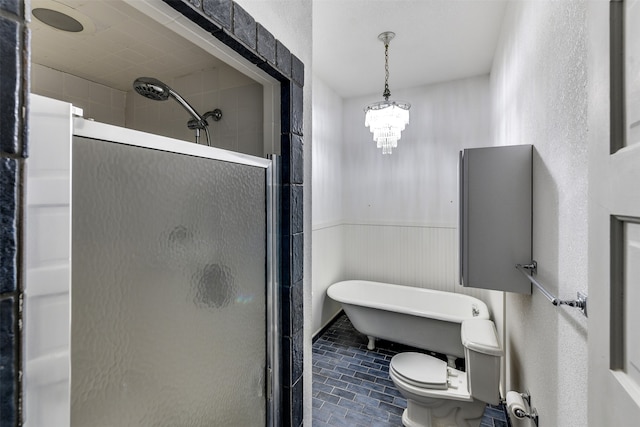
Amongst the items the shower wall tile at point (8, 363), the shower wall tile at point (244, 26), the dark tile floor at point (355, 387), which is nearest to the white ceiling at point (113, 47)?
the shower wall tile at point (244, 26)

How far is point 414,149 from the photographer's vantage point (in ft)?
10.8

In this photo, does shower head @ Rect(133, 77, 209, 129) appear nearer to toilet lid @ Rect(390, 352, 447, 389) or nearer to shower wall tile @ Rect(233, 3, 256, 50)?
shower wall tile @ Rect(233, 3, 256, 50)

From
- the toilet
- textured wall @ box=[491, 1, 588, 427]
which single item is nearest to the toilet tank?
the toilet

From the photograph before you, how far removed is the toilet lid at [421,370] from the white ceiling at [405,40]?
242 cm

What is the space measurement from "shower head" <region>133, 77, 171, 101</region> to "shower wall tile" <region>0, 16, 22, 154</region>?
0.65m

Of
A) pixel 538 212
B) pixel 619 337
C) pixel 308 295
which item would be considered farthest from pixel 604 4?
pixel 308 295

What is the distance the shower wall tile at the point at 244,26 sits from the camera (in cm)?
86

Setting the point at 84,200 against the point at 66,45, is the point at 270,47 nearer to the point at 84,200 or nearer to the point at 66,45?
the point at 84,200

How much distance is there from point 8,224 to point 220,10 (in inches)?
28.3

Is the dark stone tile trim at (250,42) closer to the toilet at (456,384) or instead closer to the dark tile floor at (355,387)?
the toilet at (456,384)

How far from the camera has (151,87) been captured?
105 centimetres

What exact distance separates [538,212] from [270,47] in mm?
1348

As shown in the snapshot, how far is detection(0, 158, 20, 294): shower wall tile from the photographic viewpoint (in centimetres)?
42

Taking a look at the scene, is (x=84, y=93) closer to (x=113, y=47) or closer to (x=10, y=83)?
(x=113, y=47)
